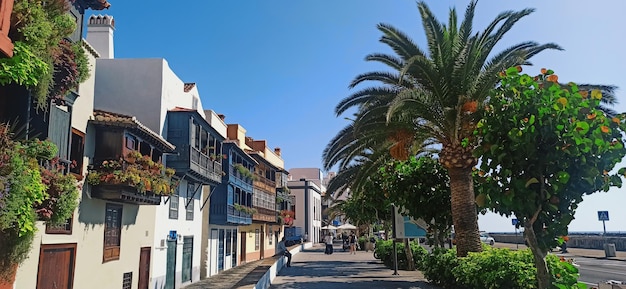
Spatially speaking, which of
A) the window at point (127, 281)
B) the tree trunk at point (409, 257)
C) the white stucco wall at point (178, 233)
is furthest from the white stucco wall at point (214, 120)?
the tree trunk at point (409, 257)

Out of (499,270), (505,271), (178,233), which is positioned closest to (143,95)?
(178,233)

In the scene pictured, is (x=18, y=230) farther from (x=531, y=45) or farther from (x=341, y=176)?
(x=341, y=176)

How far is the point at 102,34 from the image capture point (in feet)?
63.8

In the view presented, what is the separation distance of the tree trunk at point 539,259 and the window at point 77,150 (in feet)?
35.1

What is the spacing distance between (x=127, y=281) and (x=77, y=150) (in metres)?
5.57

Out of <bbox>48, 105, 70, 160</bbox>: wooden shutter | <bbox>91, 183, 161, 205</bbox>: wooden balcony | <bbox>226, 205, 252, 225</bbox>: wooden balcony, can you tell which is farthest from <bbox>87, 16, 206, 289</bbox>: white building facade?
<bbox>48, 105, 70, 160</bbox>: wooden shutter

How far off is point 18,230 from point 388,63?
10.7 m

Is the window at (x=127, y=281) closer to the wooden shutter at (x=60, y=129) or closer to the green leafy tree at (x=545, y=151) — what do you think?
the wooden shutter at (x=60, y=129)

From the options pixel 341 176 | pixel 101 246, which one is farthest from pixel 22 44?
pixel 341 176

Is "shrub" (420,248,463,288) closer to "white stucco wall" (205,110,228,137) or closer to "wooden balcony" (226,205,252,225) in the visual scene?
"wooden balcony" (226,205,252,225)

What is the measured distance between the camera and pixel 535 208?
715 cm

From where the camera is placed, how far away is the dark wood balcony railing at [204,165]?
19391 millimetres

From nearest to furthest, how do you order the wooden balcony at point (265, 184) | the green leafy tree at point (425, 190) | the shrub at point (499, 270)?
1. the shrub at point (499, 270)
2. the green leafy tree at point (425, 190)
3. the wooden balcony at point (265, 184)

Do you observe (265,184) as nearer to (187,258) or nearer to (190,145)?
(187,258)
